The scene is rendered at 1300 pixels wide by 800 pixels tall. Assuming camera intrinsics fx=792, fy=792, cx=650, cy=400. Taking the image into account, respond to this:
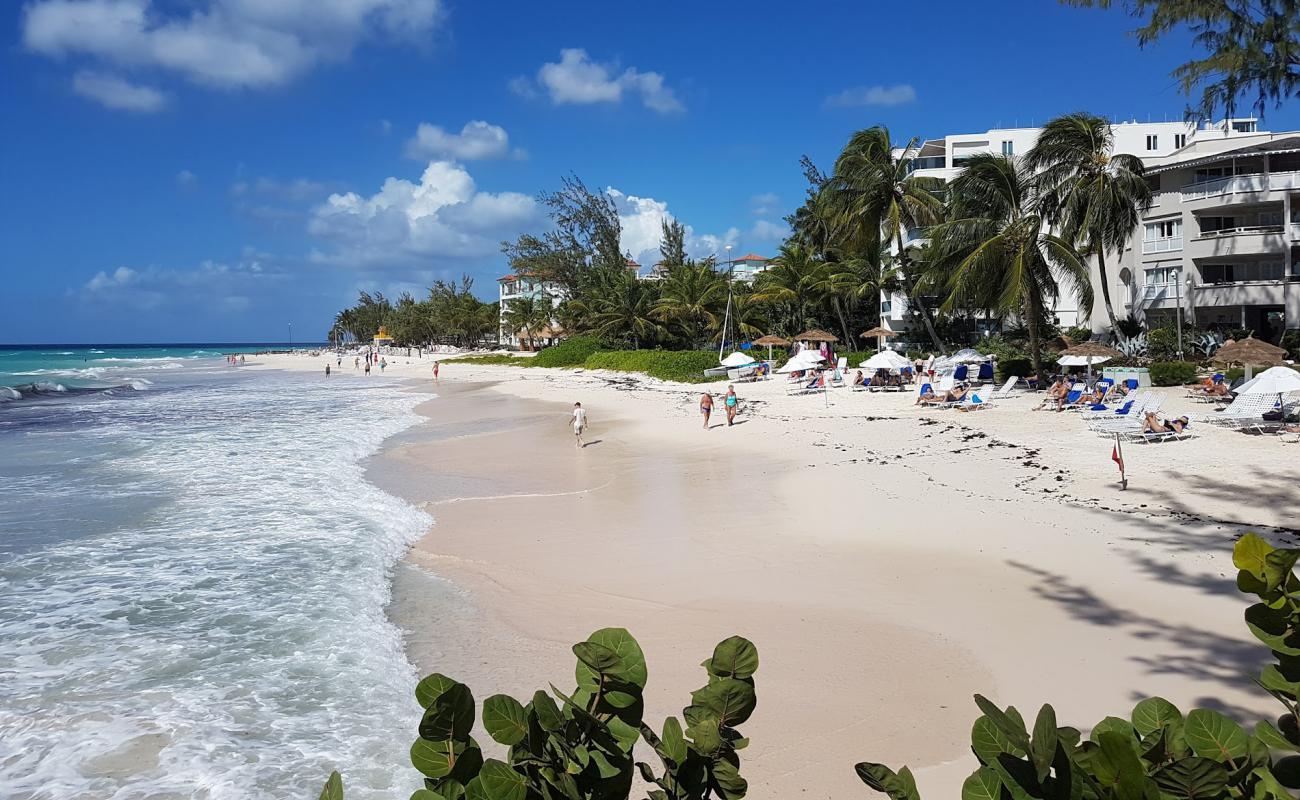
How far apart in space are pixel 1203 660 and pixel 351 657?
685 centimetres

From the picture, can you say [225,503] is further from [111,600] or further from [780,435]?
[780,435]

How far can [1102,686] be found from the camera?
18.7 feet

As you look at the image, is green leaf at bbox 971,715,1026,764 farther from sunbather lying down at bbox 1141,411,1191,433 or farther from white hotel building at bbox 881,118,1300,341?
white hotel building at bbox 881,118,1300,341

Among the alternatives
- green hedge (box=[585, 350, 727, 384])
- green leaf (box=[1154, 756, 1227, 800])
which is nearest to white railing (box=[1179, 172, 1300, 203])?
green hedge (box=[585, 350, 727, 384])

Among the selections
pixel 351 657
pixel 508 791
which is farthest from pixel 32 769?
pixel 508 791

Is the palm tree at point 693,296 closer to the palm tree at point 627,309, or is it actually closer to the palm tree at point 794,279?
the palm tree at point 627,309

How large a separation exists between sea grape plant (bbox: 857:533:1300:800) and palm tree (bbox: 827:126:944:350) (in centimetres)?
3688

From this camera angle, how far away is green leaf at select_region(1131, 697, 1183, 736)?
Result: 143 cm

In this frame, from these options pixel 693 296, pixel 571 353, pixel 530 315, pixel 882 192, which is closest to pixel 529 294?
pixel 530 315

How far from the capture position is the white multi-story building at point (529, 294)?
230 feet

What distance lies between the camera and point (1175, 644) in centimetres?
630

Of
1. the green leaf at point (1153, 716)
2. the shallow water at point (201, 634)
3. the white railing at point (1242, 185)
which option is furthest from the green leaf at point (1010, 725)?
the white railing at point (1242, 185)

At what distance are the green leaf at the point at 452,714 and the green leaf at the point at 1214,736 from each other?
49.0 inches

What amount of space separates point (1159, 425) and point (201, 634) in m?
15.5
